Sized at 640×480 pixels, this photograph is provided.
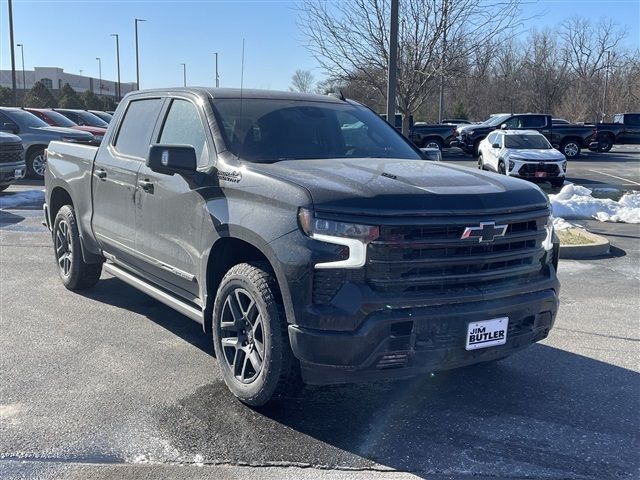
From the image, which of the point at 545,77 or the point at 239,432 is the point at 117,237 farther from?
the point at 545,77

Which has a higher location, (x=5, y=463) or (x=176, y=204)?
(x=176, y=204)

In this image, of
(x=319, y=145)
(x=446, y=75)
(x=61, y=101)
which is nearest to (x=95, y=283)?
(x=319, y=145)

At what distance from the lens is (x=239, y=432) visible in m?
3.79

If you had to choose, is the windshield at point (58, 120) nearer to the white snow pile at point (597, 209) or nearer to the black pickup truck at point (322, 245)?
the white snow pile at point (597, 209)

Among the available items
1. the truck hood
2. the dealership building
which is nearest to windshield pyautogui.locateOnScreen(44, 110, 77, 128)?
the truck hood

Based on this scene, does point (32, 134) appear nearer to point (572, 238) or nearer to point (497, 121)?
point (572, 238)

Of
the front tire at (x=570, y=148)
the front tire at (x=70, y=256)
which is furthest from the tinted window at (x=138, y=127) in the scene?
the front tire at (x=570, y=148)

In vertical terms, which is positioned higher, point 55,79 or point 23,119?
point 55,79

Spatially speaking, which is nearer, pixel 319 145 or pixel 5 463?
pixel 5 463

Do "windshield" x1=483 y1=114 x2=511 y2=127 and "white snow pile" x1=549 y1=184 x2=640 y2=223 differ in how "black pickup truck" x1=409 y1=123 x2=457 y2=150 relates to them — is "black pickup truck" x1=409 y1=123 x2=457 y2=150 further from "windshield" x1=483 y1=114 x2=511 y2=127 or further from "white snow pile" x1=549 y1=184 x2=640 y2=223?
"white snow pile" x1=549 y1=184 x2=640 y2=223

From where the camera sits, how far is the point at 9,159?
13023 millimetres

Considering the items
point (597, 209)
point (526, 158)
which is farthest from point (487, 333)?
point (526, 158)

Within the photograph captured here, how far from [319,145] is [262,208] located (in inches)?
46.7

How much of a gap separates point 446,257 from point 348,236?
0.56 metres
